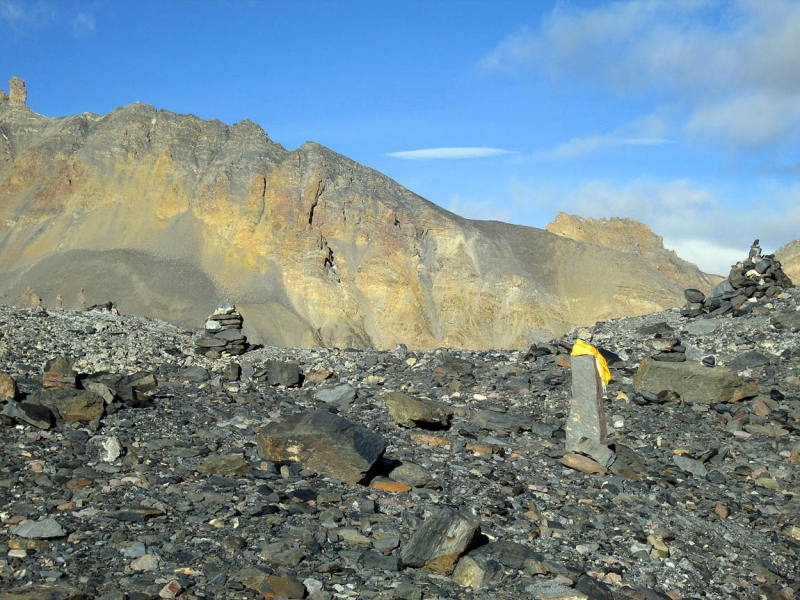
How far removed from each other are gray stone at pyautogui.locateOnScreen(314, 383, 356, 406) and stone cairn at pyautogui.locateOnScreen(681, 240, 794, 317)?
885cm

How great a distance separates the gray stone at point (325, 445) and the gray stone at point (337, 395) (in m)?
3.00

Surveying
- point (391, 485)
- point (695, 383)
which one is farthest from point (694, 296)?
point (391, 485)

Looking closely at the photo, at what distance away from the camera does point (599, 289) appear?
60812mm

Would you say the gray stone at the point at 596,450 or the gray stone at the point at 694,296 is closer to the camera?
the gray stone at the point at 596,450

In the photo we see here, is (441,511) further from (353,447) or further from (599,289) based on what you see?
(599,289)

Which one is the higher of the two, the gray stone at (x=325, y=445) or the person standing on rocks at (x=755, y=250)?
the person standing on rocks at (x=755, y=250)

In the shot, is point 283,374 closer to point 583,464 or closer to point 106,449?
point 106,449

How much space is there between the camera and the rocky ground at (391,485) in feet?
16.6

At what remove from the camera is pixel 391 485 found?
22.3ft

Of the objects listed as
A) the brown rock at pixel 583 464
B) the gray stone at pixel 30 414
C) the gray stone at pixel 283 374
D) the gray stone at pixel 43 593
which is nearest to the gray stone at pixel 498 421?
the brown rock at pixel 583 464

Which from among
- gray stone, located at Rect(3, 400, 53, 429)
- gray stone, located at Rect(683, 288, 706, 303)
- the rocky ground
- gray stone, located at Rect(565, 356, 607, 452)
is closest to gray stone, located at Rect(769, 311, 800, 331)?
the rocky ground

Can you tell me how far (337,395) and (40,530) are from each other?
5554 millimetres

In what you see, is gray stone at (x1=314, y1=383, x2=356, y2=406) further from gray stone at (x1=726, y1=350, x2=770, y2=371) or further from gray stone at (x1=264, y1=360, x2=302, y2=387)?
gray stone at (x1=726, y1=350, x2=770, y2=371)

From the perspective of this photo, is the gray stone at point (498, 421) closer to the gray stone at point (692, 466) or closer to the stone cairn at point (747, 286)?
the gray stone at point (692, 466)
